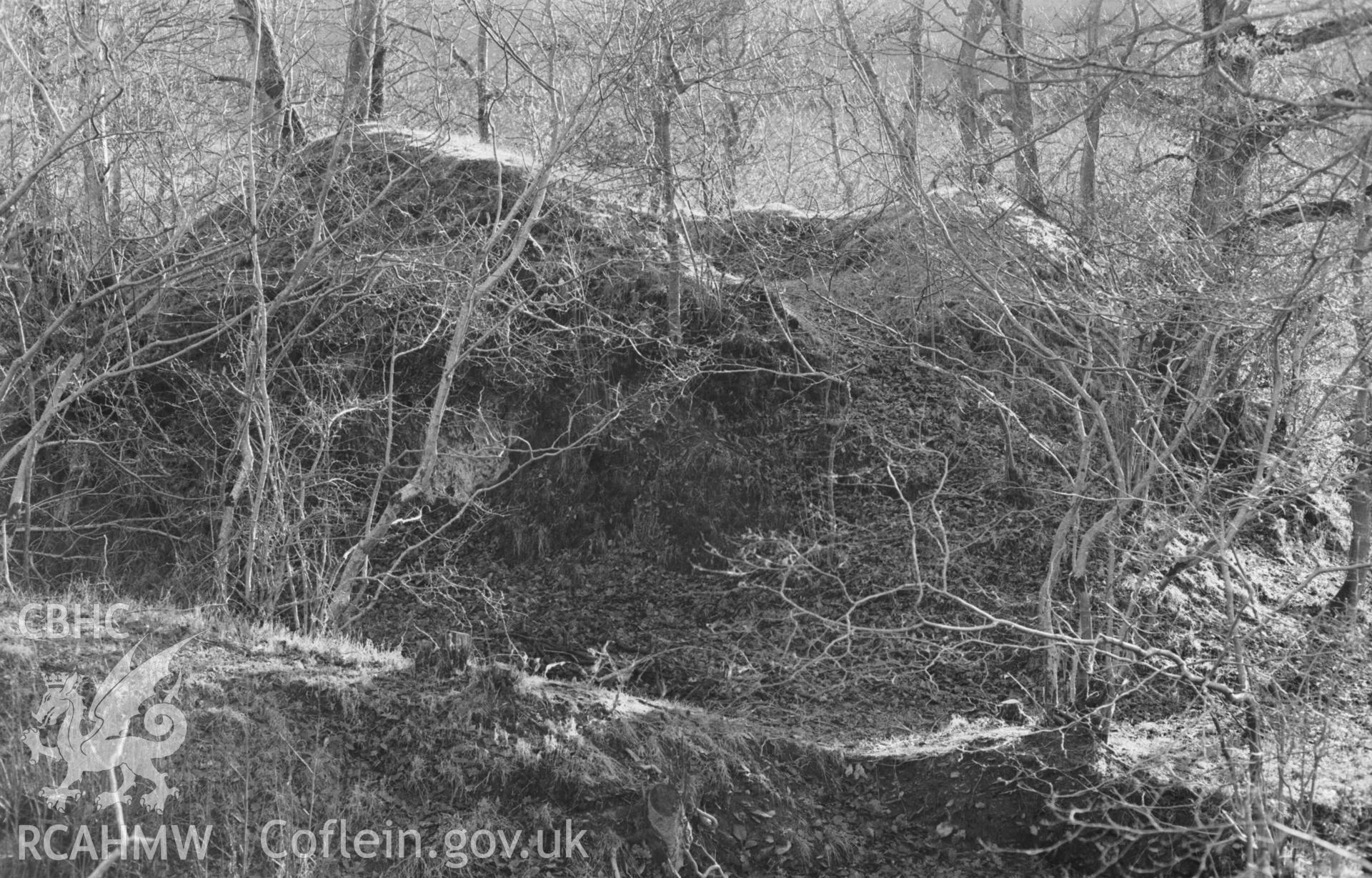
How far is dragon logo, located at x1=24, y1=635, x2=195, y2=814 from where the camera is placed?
511cm

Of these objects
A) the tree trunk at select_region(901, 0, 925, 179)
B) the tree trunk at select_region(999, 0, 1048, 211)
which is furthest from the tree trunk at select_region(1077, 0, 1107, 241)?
the tree trunk at select_region(901, 0, 925, 179)

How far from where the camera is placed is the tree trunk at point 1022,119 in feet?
21.6

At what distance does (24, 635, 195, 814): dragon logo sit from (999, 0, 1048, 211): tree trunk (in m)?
5.04

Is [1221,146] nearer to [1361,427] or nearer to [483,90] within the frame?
[1361,427]

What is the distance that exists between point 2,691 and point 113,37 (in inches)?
172

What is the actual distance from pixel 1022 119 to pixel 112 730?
8.82 metres

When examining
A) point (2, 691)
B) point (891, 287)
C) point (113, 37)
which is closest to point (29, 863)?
point (2, 691)

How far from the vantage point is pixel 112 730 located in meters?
5.46

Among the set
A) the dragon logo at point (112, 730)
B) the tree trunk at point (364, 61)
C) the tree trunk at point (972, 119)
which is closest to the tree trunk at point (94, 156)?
the tree trunk at point (364, 61)

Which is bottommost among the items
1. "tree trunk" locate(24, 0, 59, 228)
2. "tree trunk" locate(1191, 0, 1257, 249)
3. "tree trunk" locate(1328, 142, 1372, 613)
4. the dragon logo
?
the dragon logo

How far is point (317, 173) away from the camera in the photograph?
11.0m

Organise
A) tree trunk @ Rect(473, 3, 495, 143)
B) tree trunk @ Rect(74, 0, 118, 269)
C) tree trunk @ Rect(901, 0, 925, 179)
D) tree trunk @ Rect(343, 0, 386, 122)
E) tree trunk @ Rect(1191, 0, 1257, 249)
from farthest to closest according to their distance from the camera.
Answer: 1. tree trunk @ Rect(473, 3, 495, 143)
2. tree trunk @ Rect(343, 0, 386, 122)
3. tree trunk @ Rect(74, 0, 118, 269)
4. tree trunk @ Rect(1191, 0, 1257, 249)
5. tree trunk @ Rect(901, 0, 925, 179)

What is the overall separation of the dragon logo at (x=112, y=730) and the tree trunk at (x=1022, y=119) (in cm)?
504

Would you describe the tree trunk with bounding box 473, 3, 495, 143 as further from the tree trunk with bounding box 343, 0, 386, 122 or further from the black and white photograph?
the tree trunk with bounding box 343, 0, 386, 122
